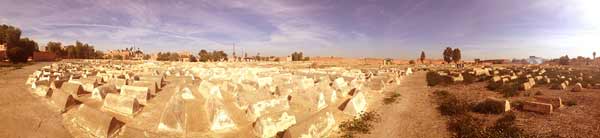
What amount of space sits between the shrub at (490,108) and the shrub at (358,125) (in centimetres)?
510

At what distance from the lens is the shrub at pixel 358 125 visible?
10.9 m

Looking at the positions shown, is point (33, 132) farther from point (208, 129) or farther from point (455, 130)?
point (455, 130)

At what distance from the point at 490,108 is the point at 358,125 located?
23.0 ft

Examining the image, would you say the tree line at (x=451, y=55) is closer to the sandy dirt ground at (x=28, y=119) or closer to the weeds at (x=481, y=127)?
the weeds at (x=481, y=127)

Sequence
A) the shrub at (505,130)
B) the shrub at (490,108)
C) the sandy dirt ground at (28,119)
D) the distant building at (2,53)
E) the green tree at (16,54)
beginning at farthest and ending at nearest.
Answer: the distant building at (2,53)
the green tree at (16,54)
the shrub at (490,108)
the sandy dirt ground at (28,119)
the shrub at (505,130)

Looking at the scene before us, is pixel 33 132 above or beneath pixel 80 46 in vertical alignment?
beneath

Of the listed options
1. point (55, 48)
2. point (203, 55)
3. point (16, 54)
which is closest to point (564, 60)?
point (203, 55)

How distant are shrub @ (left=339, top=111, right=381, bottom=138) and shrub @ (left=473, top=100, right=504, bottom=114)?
510 centimetres

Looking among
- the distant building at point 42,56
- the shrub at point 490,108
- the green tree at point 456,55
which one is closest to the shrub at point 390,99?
the shrub at point 490,108

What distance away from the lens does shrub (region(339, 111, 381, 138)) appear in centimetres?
1088

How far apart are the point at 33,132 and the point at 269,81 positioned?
1268 cm

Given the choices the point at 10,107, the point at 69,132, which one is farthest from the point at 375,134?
the point at 10,107

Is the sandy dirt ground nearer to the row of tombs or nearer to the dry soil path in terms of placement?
the row of tombs

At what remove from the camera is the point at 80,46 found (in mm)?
94250
